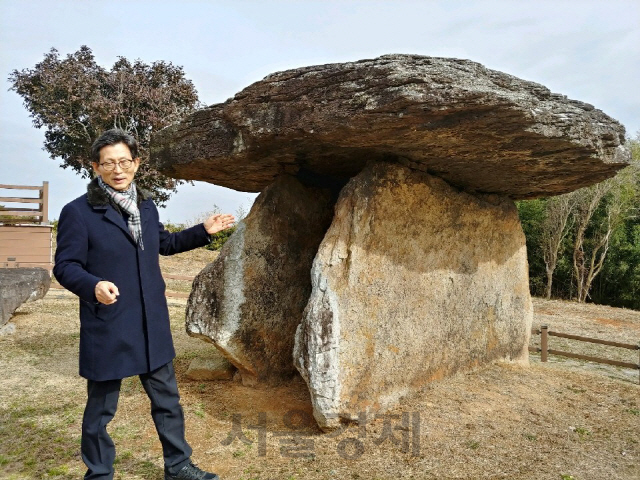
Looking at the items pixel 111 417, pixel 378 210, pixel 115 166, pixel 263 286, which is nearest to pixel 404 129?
pixel 378 210

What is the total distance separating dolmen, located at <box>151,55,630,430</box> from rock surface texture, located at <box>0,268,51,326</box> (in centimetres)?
517

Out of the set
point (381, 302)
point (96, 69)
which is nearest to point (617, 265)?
point (381, 302)

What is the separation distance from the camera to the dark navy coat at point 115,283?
3.28 m

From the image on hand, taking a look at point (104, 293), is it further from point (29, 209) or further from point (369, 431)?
point (29, 209)

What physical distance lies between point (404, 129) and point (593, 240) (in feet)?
61.1

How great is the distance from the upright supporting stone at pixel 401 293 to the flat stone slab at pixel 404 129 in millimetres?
446

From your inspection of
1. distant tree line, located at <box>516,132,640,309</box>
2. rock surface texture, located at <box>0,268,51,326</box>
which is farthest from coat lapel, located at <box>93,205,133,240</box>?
distant tree line, located at <box>516,132,640,309</box>

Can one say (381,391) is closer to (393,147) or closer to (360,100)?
(393,147)

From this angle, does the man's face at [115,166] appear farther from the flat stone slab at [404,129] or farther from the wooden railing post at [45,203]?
the wooden railing post at [45,203]

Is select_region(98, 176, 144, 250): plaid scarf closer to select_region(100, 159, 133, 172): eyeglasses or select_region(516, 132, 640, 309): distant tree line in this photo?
select_region(100, 159, 133, 172): eyeglasses

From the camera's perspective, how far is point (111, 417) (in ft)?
11.4

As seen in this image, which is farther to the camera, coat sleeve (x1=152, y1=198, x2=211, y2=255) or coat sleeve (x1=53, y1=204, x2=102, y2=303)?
coat sleeve (x1=152, y1=198, x2=211, y2=255)

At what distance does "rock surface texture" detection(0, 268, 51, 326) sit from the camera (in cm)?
933

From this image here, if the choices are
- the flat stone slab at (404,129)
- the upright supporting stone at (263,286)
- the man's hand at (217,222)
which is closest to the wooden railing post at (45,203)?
the flat stone slab at (404,129)
